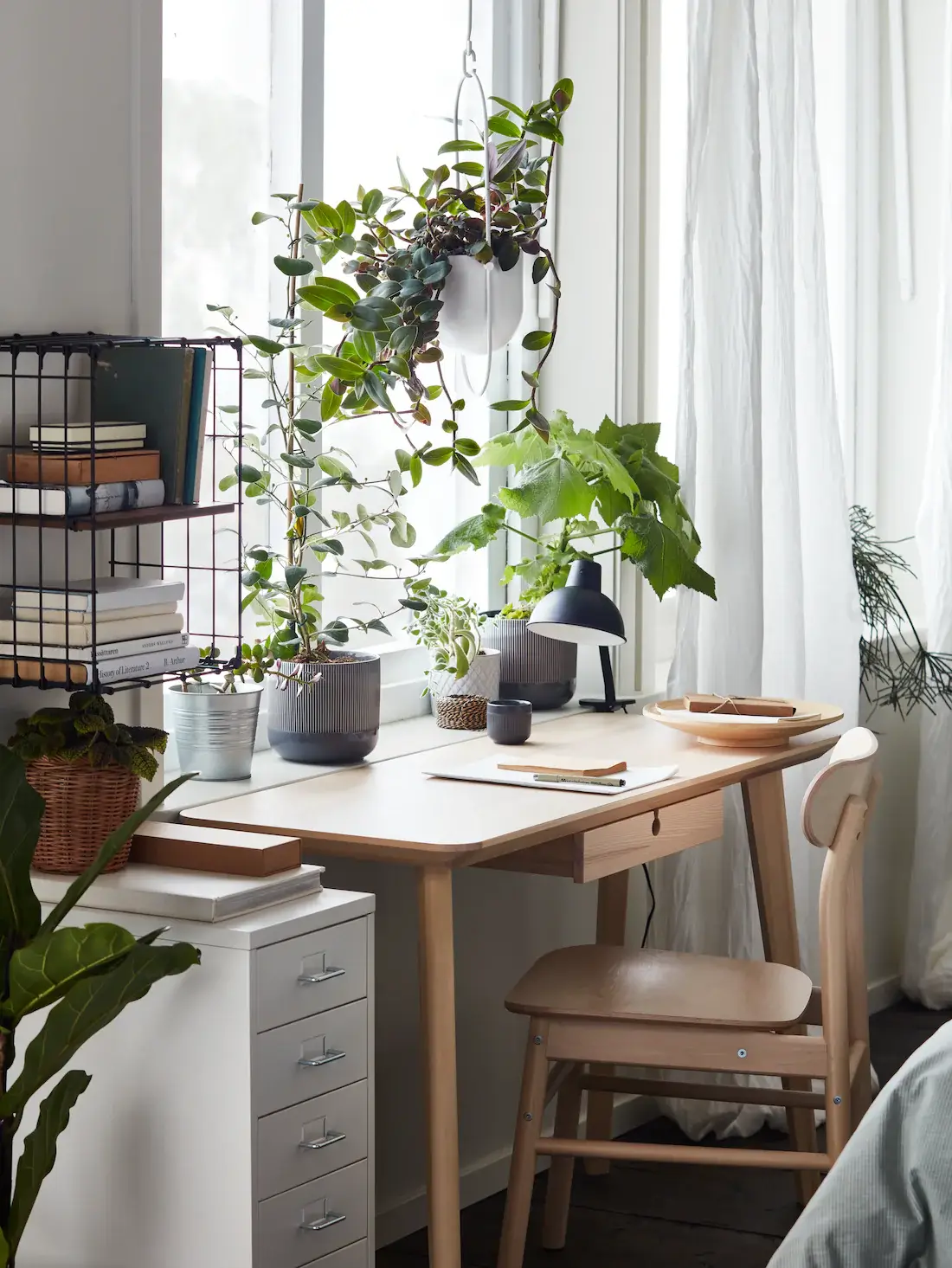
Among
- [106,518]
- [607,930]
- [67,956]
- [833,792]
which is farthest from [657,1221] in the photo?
[106,518]

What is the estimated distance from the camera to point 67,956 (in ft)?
5.50

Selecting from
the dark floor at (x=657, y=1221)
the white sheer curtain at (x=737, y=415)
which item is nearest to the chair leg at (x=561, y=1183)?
the dark floor at (x=657, y=1221)

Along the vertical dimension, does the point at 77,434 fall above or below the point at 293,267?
below

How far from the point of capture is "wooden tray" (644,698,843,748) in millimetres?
2660

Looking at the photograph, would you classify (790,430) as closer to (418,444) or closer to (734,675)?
(734,675)

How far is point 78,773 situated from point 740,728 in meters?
1.13

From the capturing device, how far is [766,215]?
306 centimetres

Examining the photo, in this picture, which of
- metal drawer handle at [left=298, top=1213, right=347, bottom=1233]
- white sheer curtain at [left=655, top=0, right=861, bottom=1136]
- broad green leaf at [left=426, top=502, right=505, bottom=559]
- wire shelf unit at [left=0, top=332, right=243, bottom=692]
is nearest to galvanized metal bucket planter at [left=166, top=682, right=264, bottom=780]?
wire shelf unit at [left=0, top=332, right=243, bottom=692]

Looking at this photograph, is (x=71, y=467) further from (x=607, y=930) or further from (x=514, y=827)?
(x=607, y=930)

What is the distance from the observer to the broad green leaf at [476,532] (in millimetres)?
2881

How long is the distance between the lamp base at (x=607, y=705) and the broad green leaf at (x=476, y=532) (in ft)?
1.25

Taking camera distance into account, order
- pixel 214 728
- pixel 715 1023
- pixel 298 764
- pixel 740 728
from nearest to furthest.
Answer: pixel 715 1023 → pixel 214 728 → pixel 298 764 → pixel 740 728

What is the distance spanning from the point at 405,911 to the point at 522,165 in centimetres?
115

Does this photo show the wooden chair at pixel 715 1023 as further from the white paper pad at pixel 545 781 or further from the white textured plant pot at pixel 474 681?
the white textured plant pot at pixel 474 681
